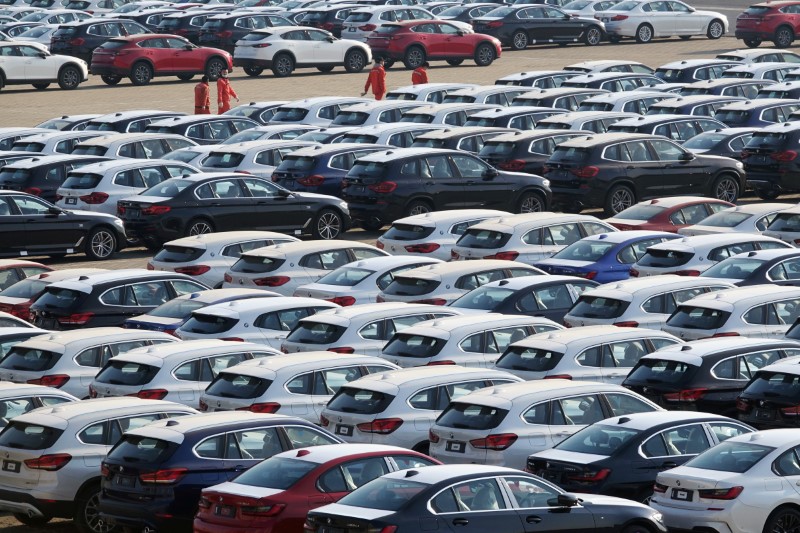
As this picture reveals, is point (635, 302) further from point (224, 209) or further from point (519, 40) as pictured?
point (519, 40)

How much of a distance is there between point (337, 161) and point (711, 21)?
2768cm

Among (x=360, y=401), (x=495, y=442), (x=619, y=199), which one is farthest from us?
(x=619, y=199)

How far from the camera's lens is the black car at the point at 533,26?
5697cm

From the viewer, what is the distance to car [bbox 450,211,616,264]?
2761cm

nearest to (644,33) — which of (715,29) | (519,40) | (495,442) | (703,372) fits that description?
(715,29)

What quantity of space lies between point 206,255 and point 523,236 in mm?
4790

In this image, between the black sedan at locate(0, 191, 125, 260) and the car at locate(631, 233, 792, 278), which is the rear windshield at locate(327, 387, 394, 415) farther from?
the black sedan at locate(0, 191, 125, 260)

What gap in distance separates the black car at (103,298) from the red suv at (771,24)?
3383cm

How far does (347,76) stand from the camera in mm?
52812

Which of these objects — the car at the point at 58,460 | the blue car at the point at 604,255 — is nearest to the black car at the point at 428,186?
the blue car at the point at 604,255

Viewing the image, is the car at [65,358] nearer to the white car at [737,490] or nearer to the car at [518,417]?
the car at [518,417]

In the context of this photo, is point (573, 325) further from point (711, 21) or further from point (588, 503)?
point (711, 21)

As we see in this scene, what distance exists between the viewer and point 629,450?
1677cm

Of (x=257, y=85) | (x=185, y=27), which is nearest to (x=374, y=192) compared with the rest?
(x=257, y=85)
